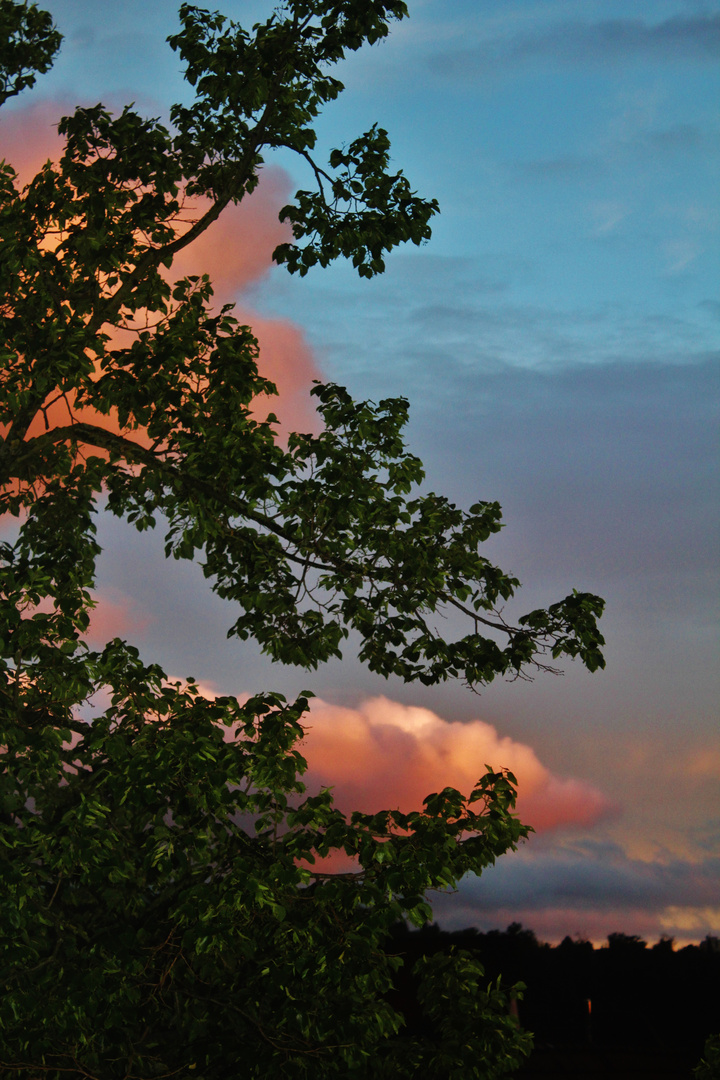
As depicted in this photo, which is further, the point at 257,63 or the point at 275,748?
the point at 257,63

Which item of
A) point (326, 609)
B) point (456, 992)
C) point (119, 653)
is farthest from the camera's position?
point (326, 609)

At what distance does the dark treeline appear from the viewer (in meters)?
19.9

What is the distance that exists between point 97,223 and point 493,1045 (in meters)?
9.83

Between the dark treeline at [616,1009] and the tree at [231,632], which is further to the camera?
the dark treeline at [616,1009]

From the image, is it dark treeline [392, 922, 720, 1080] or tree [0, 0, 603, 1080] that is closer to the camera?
tree [0, 0, 603, 1080]

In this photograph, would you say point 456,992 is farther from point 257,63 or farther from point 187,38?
point 187,38

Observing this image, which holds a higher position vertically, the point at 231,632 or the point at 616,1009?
the point at 231,632

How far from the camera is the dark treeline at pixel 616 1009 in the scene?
65.2 ft

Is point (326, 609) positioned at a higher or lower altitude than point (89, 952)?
higher

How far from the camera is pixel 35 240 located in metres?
11.7

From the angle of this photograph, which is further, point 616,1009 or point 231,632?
point 616,1009

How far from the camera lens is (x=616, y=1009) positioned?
68.0ft

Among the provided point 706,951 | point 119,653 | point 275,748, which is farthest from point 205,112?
point 706,951

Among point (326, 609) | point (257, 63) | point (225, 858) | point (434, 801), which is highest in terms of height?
point (257, 63)
